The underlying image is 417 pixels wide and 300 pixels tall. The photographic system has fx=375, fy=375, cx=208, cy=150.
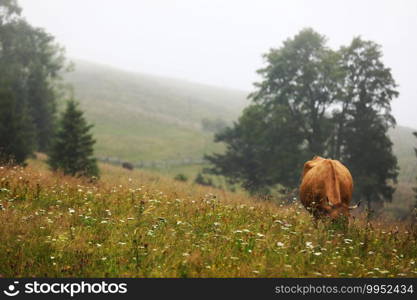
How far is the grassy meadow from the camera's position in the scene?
19.2 ft

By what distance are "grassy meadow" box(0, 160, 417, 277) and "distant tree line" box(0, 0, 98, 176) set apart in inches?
548

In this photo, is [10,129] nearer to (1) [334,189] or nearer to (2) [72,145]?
(2) [72,145]

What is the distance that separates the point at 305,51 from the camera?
30828 millimetres

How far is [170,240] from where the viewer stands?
6.86 m

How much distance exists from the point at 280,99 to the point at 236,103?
127906mm

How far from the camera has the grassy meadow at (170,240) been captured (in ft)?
19.2

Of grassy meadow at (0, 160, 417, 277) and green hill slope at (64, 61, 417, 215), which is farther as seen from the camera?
green hill slope at (64, 61, 417, 215)

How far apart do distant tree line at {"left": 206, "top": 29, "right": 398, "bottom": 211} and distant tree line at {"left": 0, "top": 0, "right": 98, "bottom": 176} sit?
13224mm

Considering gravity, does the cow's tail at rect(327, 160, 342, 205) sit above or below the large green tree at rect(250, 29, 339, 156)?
below

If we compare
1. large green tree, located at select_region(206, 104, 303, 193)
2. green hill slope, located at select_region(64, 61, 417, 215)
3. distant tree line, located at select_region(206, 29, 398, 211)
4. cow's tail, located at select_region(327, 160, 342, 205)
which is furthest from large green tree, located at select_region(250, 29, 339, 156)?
cow's tail, located at select_region(327, 160, 342, 205)

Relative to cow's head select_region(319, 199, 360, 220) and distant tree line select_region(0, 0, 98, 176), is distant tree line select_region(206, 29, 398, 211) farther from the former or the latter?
cow's head select_region(319, 199, 360, 220)

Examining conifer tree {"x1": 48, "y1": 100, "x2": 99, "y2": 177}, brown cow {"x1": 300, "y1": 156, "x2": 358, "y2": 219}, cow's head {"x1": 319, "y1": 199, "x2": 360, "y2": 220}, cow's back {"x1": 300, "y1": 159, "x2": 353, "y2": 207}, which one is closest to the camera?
cow's head {"x1": 319, "y1": 199, "x2": 360, "y2": 220}

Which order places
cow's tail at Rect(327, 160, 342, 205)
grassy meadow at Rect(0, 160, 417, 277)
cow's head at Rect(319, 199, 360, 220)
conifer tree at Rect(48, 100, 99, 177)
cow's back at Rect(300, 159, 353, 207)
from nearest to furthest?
grassy meadow at Rect(0, 160, 417, 277), cow's head at Rect(319, 199, 360, 220), cow's tail at Rect(327, 160, 342, 205), cow's back at Rect(300, 159, 353, 207), conifer tree at Rect(48, 100, 99, 177)

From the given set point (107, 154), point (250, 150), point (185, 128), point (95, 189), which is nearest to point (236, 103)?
point (185, 128)
